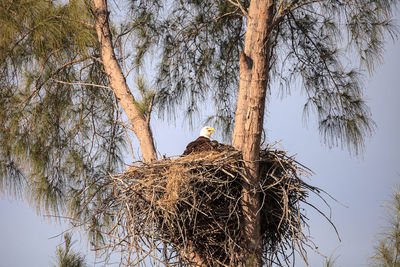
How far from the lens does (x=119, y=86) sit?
453 cm

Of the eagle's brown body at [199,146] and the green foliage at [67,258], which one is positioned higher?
the eagle's brown body at [199,146]

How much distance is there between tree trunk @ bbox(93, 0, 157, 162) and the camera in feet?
14.1

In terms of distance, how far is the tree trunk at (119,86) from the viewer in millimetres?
4297

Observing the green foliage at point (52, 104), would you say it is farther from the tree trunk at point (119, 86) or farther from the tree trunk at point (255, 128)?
the tree trunk at point (255, 128)

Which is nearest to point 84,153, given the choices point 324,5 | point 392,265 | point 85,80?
point 85,80

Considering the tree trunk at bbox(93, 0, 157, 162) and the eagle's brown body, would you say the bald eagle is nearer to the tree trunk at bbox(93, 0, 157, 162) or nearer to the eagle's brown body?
the eagle's brown body

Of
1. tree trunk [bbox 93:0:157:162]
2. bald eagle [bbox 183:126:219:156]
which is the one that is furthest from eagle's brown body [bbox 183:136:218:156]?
tree trunk [bbox 93:0:157:162]

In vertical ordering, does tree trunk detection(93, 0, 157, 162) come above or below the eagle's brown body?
above

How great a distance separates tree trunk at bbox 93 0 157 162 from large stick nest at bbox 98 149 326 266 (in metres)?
0.54

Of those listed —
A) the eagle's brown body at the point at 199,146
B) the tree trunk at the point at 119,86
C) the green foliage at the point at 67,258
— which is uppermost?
the tree trunk at the point at 119,86

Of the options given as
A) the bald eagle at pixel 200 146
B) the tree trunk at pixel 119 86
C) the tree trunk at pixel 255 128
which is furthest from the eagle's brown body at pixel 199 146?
the tree trunk at pixel 119 86

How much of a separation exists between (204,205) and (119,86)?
5.28 ft

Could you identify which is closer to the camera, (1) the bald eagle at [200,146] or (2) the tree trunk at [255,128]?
(2) the tree trunk at [255,128]

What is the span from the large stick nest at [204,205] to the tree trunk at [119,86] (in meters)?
0.54
